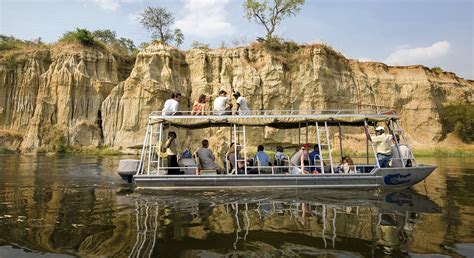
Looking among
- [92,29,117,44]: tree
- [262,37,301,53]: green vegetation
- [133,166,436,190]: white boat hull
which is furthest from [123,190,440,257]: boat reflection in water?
[92,29,117,44]: tree

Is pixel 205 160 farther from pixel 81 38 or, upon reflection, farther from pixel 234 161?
pixel 81 38

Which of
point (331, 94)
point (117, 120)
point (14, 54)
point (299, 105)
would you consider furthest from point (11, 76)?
point (331, 94)

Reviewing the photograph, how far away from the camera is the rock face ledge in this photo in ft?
125

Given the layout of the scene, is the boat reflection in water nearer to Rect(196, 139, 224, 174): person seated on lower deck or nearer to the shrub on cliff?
Rect(196, 139, 224, 174): person seated on lower deck

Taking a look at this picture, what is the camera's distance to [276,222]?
777 centimetres

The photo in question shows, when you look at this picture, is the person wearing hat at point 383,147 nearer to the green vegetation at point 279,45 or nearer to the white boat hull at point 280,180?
the white boat hull at point 280,180

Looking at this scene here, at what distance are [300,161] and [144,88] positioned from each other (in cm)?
2899

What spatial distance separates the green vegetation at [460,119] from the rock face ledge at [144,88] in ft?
8.18

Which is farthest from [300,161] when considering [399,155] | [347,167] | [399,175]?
[399,155]

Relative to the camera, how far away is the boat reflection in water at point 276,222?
6.07 metres

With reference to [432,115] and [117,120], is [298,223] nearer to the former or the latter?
[117,120]

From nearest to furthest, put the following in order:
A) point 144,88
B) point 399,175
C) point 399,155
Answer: point 399,175 → point 399,155 → point 144,88

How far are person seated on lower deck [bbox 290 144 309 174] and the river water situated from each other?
774 mm

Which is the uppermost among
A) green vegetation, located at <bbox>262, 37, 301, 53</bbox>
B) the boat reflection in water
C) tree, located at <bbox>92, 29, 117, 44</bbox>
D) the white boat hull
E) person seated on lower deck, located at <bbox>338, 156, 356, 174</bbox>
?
tree, located at <bbox>92, 29, 117, 44</bbox>
